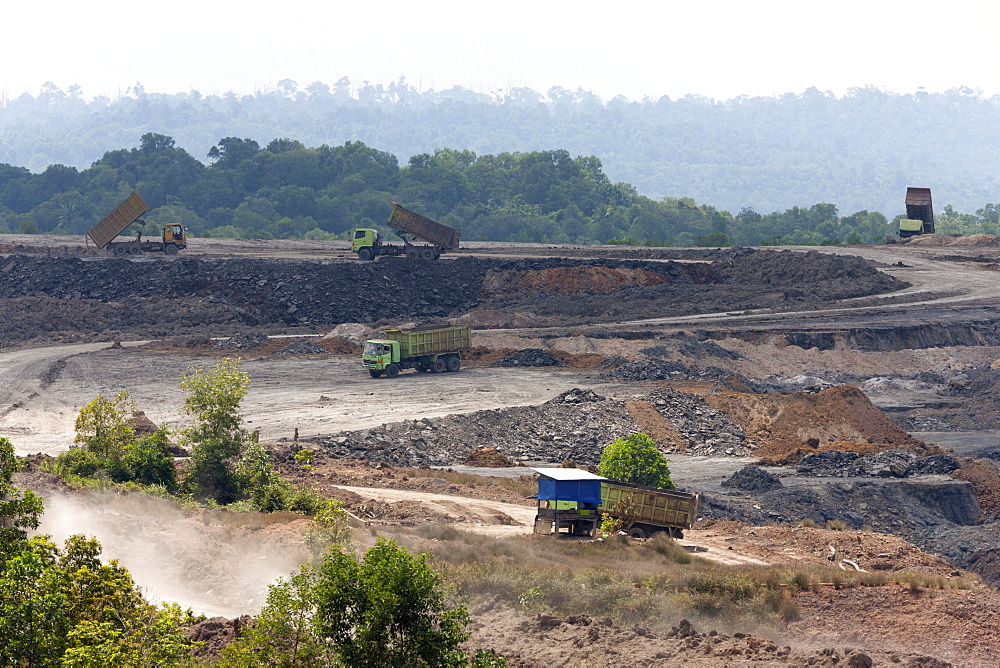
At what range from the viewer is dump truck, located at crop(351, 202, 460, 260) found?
7212 centimetres

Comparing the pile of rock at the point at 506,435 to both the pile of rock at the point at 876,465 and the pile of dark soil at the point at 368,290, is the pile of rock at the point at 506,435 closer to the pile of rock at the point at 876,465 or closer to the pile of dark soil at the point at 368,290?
the pile of rock at the point at 876,465

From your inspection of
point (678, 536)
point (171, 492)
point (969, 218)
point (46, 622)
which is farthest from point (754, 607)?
point (969, 218)

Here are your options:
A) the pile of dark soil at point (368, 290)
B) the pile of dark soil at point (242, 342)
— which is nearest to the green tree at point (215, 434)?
the pile of dark soil at point (242, 342)

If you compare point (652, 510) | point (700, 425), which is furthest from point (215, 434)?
point (700, 425)

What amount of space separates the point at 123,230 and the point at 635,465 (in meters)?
53.5

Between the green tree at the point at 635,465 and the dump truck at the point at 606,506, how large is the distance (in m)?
1.91

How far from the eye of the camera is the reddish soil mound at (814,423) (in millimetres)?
41438

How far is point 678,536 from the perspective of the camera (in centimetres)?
2714

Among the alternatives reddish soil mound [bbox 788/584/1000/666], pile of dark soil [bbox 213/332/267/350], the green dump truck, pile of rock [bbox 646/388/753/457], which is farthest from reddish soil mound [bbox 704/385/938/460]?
pile of dark soil [bbox 213/332/267/350]

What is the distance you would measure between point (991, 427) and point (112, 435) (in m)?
34.8

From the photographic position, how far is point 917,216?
9531 cm

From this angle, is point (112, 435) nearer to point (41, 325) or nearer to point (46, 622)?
point (46, 622)

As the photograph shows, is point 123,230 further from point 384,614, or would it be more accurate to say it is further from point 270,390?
point 384,614

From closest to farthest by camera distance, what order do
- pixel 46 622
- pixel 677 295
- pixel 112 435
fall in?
1. pixel 46 622
2. pixel 112 435
3. pixel 677 295
